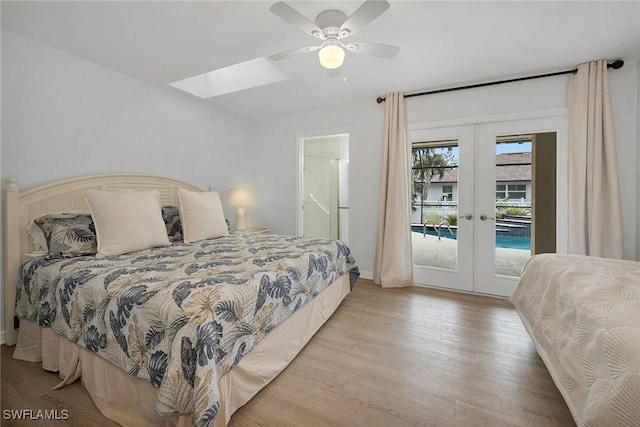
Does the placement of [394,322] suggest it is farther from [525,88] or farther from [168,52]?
[168,52]

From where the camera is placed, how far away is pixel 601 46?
7.68 ft

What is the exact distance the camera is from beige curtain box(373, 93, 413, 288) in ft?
11.1

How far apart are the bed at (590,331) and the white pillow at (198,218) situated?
9.12 ft

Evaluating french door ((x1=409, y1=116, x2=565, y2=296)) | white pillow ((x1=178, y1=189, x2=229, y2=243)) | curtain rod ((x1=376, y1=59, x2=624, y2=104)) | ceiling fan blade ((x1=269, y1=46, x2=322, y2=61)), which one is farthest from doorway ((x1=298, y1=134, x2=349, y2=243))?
ceiling fan blade ((x1=269, y1=46, x2=322, y2=61))

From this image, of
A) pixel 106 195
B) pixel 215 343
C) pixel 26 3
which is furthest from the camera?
pixel 106 195

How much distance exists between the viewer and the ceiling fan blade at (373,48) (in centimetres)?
192

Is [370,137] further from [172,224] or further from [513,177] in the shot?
[172,224]

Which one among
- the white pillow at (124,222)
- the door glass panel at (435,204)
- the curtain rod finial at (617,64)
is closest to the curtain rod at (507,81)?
the curtain rod finial at (617,64)

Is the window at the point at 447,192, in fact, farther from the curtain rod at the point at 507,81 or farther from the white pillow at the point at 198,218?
the white pillow at the point at 198,218

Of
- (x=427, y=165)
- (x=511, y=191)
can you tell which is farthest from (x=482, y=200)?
(x=427, y=165)

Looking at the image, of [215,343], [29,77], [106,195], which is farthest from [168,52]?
[215,343]

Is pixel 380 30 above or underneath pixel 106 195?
above

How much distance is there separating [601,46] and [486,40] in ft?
3.46

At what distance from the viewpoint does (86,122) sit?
2518 mm
